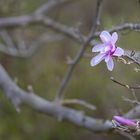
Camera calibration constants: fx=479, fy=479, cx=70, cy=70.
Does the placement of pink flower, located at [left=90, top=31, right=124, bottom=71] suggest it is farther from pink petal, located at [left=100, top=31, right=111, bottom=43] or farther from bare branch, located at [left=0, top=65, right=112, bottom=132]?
bare branch, located at [left=0, top=65, right=112, bottom=132]

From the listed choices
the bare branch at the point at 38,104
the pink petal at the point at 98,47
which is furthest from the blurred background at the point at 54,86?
the pink petal at the point at 98,47

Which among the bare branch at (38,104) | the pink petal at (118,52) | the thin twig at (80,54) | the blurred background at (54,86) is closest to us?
the pink petal at (118,52)

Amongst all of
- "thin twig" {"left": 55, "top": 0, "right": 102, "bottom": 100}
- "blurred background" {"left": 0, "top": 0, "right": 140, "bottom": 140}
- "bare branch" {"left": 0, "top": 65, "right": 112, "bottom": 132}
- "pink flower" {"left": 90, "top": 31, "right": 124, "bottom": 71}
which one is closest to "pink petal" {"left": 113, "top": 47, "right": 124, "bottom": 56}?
"pink flower" {"left": 90, "top": 31, "right": 124, "bottom": 71}

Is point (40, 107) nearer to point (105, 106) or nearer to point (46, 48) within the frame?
point (105, 106)

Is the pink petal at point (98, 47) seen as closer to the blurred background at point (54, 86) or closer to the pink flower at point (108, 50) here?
the pink flower at point (108, 50)

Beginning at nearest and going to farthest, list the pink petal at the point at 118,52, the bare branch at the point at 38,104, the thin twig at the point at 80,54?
the pink petal at the point at 118,52 < the thin twig at the point at 80,54 < the bare branch at the point at 38,104

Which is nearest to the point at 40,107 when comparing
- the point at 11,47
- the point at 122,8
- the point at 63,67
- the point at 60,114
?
the point at 60,114

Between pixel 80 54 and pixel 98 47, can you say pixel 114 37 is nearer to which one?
pixel 98 47

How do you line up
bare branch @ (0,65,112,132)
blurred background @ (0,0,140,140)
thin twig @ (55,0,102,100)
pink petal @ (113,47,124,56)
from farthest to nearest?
blurred background @ (0,0,140,140) < bare branch @ (0,65,112,132) < thin twig @ (55,0,102,100) < pink petal @ (113,47,124,56)

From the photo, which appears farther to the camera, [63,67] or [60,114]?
[63,67]

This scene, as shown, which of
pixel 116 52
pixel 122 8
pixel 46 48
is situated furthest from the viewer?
pixel 122 8

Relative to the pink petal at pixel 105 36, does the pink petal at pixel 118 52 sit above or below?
below
